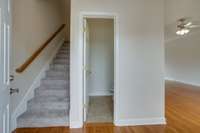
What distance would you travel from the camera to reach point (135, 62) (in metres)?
3.58

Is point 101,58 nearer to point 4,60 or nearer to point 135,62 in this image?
point 135,62

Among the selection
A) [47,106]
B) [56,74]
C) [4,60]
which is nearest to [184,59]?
[56,74]

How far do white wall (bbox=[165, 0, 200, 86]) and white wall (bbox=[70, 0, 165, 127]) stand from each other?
2997 mm

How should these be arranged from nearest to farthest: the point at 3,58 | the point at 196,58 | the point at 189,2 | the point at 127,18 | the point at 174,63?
the point at 3,58, the point at 127,18, the point at 189,2, the point at 196,58, the point at 174,63

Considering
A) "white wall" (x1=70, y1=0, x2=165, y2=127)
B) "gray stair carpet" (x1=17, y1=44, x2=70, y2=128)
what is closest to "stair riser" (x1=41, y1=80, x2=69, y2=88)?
"gray stair carpet" (x1=17, y1=44, x2=70, y2=128)

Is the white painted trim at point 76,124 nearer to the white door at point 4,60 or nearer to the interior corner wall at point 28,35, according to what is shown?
the interior corner wall at point 28,35

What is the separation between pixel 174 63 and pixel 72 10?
9.39m

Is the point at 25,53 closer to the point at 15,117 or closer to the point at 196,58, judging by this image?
the point at 15,117

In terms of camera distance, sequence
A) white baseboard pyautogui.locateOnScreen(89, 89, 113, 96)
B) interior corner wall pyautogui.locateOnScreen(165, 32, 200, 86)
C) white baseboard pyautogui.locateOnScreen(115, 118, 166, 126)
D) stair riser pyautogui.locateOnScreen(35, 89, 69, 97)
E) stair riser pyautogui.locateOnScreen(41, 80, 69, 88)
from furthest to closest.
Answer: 1. interior corner wall pyautogui.locateOnScreen(165, 32, 200, 86)
2. white baseboard pyautogui.locateOnScreen(89, 89, 113, 96)
3. stair riser pyautogui.locateOnScreen(41, 80, 69, 88)
4. stair riser pyautogui.locateOnScreen(35, 89, 69, 97)
5. white baseboard pyautogui.locateOnScreen(115, 118, 166, 126)

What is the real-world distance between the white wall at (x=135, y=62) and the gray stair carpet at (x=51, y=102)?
1.21 ft

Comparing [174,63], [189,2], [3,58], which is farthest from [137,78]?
[174,63]

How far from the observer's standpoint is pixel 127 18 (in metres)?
3.54

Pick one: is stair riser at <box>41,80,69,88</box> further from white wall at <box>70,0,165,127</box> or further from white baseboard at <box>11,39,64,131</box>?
white wall at <box>70,0,165,127</box>

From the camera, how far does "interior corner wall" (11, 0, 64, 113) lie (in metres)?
3.31
